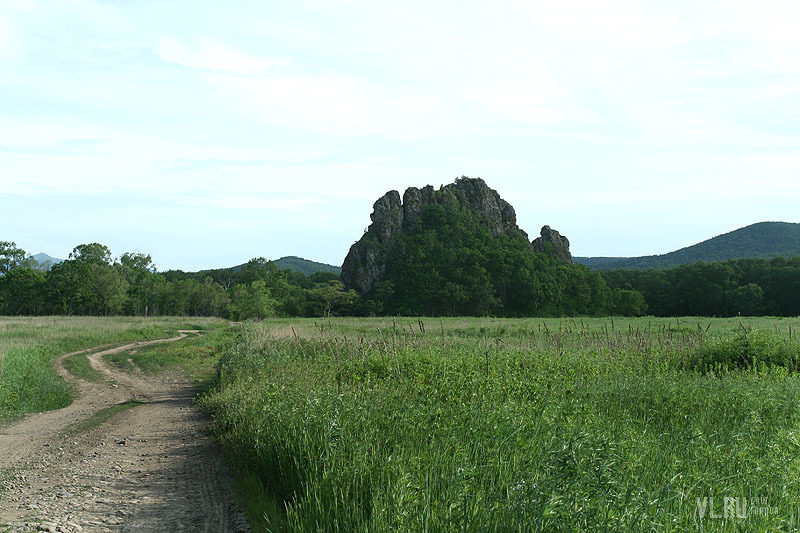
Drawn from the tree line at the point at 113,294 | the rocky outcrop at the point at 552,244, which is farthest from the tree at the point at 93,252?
the rocky outcrop at the point at 552,244

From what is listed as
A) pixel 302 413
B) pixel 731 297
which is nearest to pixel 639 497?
pixel 302 413

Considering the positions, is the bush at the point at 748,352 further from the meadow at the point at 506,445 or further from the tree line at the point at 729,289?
the tree line at the point at 729,289

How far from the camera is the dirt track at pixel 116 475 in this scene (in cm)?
584

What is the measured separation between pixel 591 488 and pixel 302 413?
410cm

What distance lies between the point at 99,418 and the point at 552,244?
11083cm

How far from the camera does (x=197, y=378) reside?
19828 millimetres

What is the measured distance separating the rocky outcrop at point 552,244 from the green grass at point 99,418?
105 metres

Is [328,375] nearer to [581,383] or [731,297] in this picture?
[581,383]

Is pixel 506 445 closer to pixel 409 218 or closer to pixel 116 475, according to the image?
pixel 116 475

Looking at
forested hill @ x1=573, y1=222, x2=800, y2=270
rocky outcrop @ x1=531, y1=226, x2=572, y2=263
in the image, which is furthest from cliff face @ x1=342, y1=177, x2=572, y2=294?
forested hill @ x1=573, y1=222, x2=800, y2=270

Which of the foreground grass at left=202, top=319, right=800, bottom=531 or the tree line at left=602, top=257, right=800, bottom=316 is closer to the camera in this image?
the foreground grass at left=202, top=319, right=800, bottom=531

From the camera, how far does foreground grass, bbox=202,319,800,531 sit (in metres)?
3.69

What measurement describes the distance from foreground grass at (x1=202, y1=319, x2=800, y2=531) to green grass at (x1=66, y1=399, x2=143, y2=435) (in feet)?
7.52

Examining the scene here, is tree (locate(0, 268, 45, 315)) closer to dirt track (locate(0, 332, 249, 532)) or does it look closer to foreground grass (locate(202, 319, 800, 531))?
dirt track (locate(0, 332, 249, 532))
